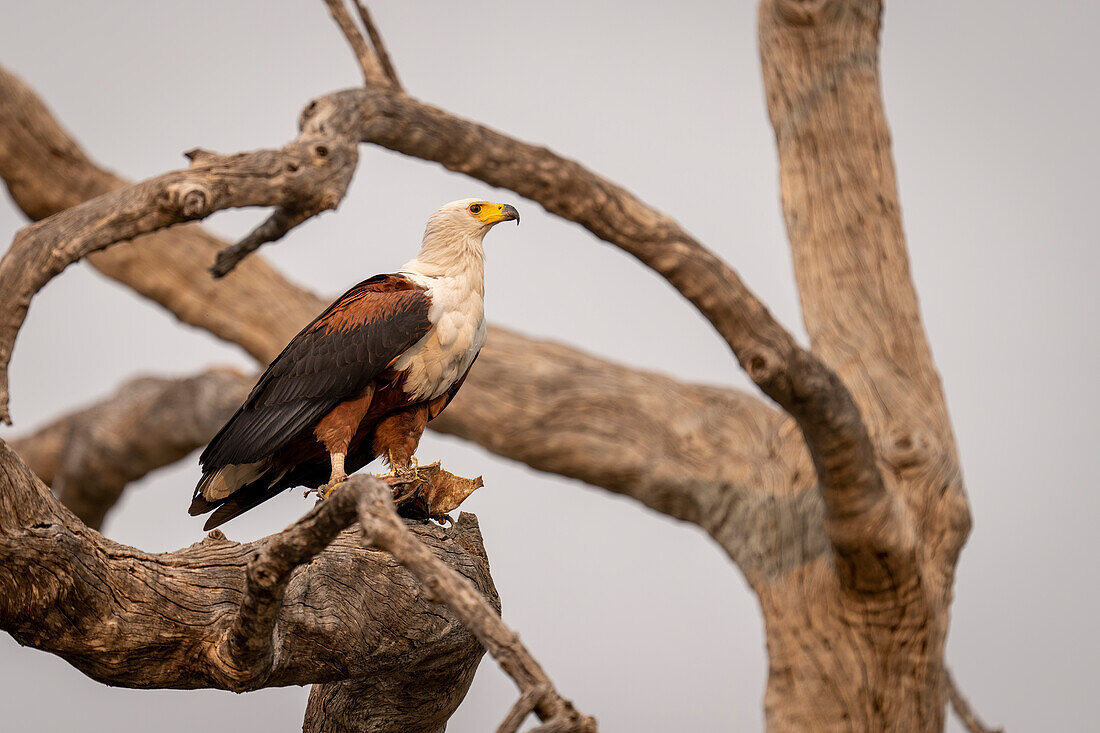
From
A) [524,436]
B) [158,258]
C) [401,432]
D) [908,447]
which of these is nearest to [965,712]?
[908,447]

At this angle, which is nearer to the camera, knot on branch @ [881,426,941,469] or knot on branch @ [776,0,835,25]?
knot on branch @ [881,426,941,469]

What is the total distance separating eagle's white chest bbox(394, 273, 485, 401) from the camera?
3334 mm

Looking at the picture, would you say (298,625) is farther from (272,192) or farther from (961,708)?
(961,708)

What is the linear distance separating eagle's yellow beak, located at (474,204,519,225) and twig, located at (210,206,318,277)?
30.1 inches

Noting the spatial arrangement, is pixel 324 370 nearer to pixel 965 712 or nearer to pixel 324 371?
pixel 324 371

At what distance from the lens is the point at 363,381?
324 cm

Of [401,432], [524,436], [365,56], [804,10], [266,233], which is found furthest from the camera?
[524,436]

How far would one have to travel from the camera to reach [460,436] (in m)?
6.91

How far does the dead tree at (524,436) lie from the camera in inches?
112

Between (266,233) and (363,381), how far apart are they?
1.15 m

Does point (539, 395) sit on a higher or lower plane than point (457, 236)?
higher

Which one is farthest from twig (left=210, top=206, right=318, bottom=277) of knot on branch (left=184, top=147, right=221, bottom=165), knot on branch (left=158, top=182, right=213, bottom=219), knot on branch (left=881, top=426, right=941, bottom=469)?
knot on branch (left=881, top=426, right=941, bottom=469)

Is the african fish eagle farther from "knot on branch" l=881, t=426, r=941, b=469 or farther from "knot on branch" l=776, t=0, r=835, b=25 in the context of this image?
"knot on branch" l=776, t=0, r=835, b=25

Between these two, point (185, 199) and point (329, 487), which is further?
point (185, 199)
